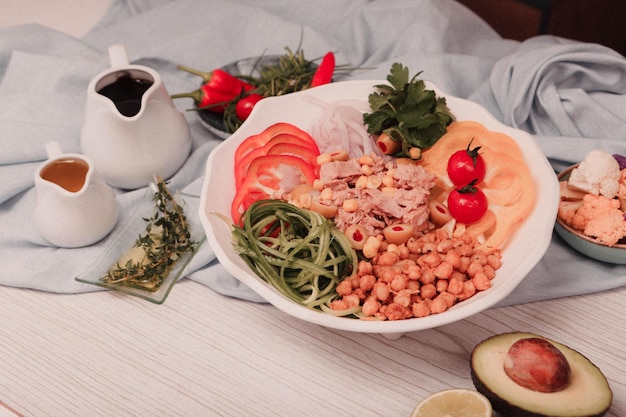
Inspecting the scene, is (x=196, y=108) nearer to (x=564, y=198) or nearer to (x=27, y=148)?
(x=27, y=148)

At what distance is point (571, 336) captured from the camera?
1.80 m

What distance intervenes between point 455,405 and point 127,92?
58.2 inches

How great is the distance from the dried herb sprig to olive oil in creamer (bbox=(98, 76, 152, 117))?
0.90 ft

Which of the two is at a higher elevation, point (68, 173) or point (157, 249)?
point (68, 173)

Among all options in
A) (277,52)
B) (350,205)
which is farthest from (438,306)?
(277,52)

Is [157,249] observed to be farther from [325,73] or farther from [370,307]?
[325,73]

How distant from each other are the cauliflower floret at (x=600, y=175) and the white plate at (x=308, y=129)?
18 centimetres

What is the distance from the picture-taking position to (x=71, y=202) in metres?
Result: 1.95

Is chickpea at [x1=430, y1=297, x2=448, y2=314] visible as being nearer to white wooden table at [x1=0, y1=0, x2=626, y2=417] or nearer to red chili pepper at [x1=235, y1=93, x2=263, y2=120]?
white wooden table at [x1=0, y1=0, x2=626, y2=417]

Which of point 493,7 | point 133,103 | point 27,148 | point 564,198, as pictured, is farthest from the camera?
point 493,7

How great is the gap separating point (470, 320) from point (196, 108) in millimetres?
1293

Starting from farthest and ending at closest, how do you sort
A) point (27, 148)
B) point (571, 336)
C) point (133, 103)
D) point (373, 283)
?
1. point (27, 148)
2. point (133, 103)
3. point (571, 336)
4. point (373, 283)

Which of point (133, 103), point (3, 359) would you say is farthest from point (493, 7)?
point (3, 359)

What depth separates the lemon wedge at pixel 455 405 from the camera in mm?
1461
